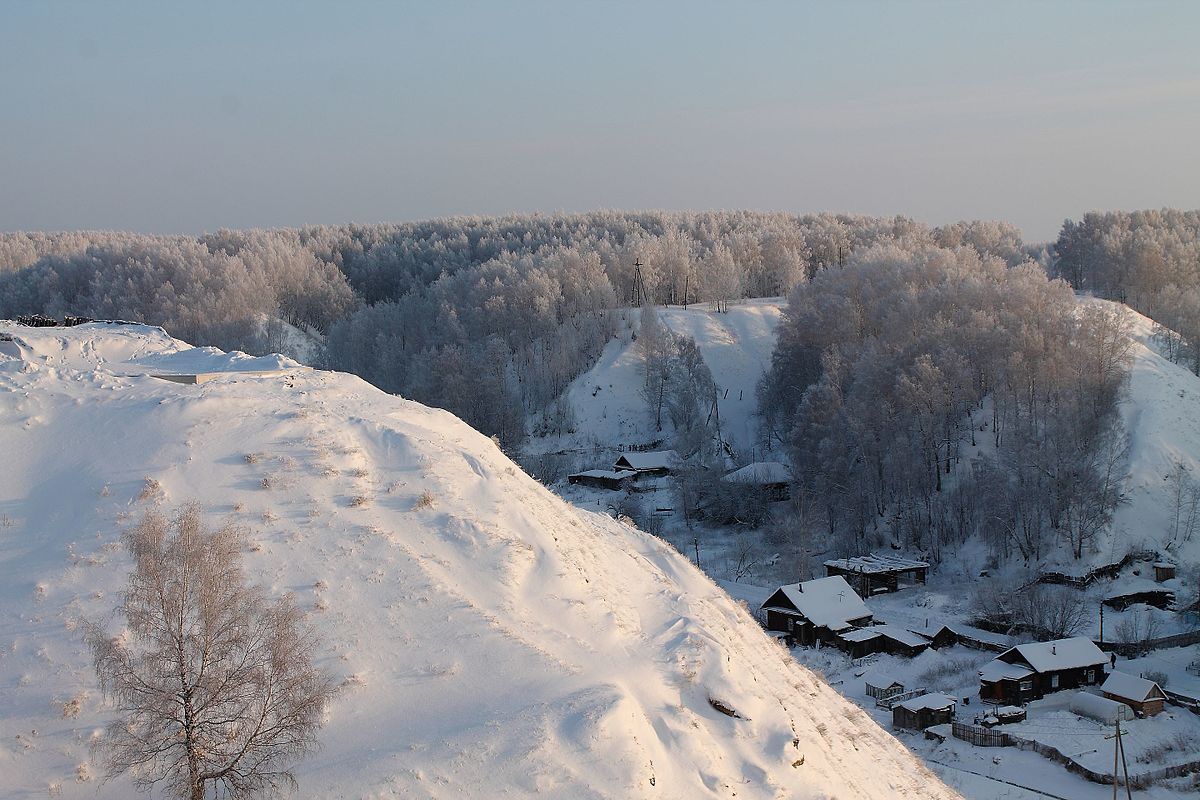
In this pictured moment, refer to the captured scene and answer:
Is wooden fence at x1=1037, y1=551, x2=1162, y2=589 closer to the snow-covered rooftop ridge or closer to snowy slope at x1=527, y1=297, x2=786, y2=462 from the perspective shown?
the snow-covered rooftop ridge

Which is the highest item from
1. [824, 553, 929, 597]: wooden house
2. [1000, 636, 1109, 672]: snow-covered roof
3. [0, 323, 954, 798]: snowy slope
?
[0, 323, 954, 798]: snowy slope

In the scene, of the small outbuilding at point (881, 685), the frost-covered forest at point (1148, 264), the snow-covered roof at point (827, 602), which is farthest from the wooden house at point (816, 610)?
the frost-covered forest at point (1148, 264)

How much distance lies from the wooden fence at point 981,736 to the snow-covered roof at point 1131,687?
13.1 ft

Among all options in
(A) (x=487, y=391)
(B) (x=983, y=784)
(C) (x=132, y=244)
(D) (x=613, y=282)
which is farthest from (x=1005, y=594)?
(C) (x=132, y=244)

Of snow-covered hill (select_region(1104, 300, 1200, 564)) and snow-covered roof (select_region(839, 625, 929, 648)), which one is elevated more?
snow-covered hill (select_region(1104, 300, 1200, 564))

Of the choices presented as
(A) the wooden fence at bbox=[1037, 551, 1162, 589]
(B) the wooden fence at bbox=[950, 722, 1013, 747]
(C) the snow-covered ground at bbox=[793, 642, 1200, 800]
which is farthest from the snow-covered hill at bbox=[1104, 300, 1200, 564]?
(B) the wooden fence at bbox=[950, 722, 1013, 747]

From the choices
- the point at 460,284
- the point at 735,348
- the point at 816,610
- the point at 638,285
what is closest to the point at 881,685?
the point at 816,610

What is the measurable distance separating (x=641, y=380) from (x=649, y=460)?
11209 millimetres

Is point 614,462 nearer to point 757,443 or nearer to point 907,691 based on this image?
point 757,443

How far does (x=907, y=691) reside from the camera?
3188cm

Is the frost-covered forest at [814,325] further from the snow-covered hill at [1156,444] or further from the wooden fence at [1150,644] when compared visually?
the wooden fence at [1150,644]

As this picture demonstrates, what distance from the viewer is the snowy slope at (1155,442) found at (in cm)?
4159

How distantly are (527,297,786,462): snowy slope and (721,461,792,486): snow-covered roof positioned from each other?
661 cm

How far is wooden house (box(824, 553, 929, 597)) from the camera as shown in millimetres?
42000
